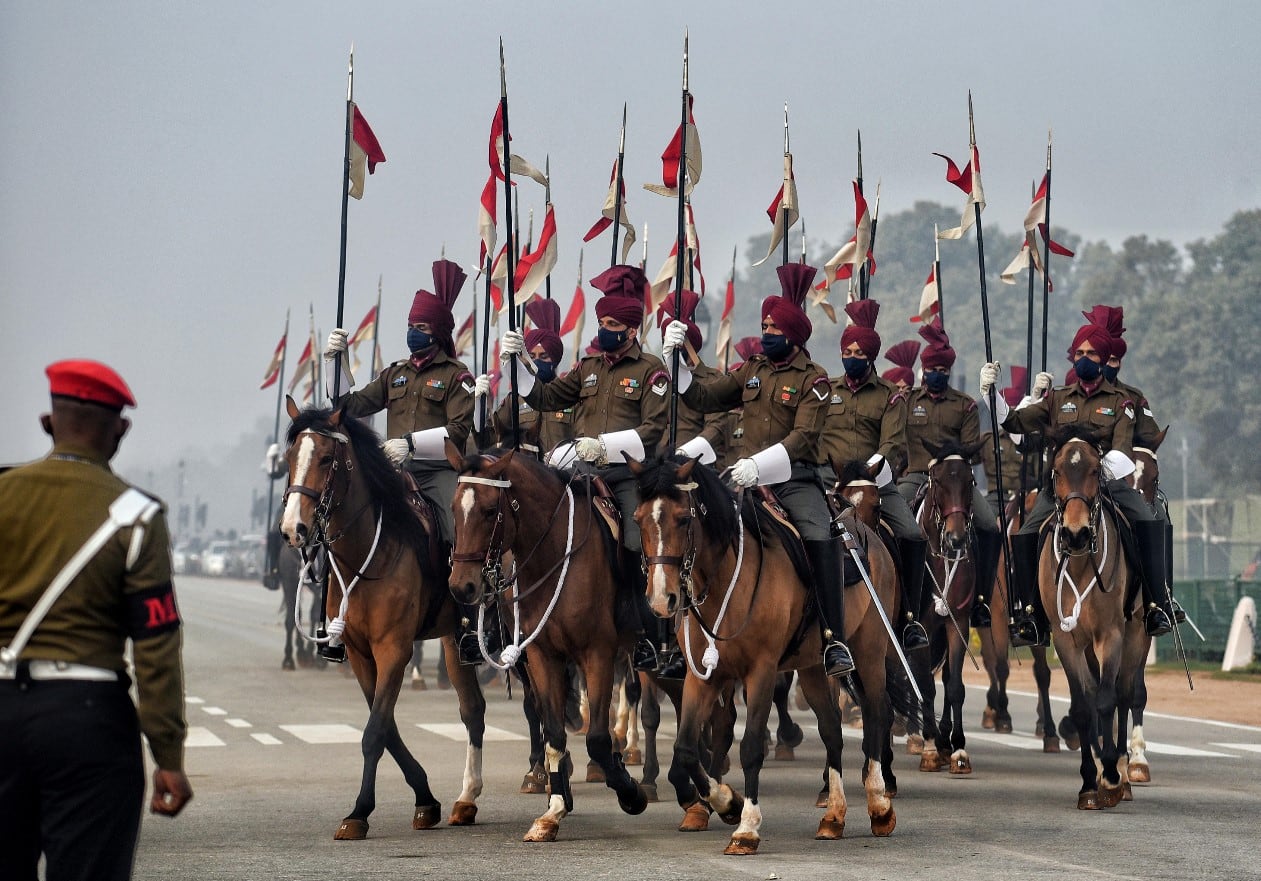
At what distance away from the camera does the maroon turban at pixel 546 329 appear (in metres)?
17.6

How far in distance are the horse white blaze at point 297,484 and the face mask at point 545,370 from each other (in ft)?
9.43

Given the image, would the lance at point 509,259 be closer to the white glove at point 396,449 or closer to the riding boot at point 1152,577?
the white glove at point 396,449

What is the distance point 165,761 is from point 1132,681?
10345 millimetres

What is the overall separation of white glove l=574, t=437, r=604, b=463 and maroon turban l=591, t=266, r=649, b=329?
3.89ft

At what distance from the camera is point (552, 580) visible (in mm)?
11930

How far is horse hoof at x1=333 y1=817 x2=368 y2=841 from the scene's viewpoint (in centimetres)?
1126

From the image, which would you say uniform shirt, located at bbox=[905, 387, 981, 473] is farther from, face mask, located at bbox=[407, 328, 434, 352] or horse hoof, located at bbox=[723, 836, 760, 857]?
horse hoof, located at bbox=[723, 836, 760, 857]

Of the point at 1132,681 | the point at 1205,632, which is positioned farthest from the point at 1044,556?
the point at 1205,632

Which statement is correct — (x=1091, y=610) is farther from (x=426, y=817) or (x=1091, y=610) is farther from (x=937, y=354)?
(x=426, y=817)

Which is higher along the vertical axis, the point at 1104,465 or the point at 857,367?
the point at 857,367

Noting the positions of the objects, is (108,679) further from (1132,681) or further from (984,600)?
(984,600)

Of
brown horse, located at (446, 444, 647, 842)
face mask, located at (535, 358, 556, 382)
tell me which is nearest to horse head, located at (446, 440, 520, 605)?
brown horse, located at (446, 444, 647, 842)

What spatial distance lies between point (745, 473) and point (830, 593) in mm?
945

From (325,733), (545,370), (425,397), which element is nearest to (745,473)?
(425,397)
